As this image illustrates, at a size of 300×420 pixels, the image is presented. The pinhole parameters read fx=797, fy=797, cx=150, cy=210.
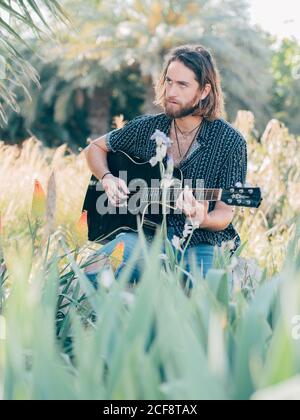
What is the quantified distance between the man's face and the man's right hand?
355mm

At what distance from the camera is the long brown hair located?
3203mm

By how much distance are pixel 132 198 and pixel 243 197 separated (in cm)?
69

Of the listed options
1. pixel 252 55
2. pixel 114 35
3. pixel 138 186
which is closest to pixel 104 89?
pixel 114 35

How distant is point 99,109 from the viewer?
16312 mm

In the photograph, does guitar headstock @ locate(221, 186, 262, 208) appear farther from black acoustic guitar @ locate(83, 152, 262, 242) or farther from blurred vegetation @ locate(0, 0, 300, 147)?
blurred vegetation @ locate(0, 0, 300, 147)

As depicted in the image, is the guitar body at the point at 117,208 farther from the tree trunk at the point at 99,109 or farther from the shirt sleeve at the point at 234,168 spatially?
the tree trunk at the point at 99,109

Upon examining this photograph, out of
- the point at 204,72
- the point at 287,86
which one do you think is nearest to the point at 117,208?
the point at 204,72

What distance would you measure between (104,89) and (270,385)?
620 inches

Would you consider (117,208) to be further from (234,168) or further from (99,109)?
(99,109)

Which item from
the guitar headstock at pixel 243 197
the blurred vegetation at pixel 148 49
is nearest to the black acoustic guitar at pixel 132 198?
the guitar headstock at pixel 243 197

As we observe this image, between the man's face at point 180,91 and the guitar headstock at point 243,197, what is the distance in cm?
47

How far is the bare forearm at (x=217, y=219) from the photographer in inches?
113

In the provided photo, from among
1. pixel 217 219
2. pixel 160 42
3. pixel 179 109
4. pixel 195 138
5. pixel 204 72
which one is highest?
pixel 160 42

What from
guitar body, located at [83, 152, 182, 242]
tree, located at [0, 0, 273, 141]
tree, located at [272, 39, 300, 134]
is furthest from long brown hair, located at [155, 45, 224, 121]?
tree, located at [272, 39, 300, 134]
